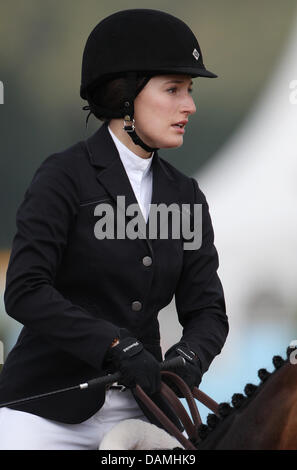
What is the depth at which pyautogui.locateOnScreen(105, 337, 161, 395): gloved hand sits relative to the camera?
68.7 inches

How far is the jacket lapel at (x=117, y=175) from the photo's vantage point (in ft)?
6.50

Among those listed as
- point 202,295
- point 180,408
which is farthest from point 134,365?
point 202,295

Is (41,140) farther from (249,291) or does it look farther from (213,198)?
(249,291)

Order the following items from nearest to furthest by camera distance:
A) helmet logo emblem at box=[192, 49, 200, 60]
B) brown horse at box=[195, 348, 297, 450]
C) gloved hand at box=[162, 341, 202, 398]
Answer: brown horse at box=[195, 348, 297, 450] → gloved hand at box=[162, 341, 202, 398] → helmet logo emblem at box=[192, 49, 200, 60]

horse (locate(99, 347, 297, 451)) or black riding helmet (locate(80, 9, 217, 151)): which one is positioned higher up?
black riding helmet (locate(80, 9, 217, 151))

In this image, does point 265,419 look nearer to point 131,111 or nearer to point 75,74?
point 131,111

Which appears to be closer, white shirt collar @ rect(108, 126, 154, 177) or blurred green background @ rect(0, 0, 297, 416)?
white shirt collar @ rect(108, 126, 154, 177)

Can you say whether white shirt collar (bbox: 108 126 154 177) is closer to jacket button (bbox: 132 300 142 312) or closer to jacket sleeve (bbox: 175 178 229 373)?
jacket sleeve (bbox: 175 178 229 373)

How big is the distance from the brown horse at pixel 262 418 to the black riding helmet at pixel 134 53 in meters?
0.67

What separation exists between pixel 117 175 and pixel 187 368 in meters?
0.46

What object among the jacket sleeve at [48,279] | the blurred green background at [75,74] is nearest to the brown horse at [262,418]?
the jacket sleeve at [48,279]

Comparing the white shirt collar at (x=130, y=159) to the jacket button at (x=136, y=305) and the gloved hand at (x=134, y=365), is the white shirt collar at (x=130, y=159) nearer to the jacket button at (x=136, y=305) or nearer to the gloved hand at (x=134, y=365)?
the jacket button at (x=136, y=305)

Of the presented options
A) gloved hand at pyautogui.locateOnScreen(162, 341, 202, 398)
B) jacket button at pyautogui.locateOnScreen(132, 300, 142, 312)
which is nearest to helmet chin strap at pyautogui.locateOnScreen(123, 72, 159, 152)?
jacket button at pyautogui.locateOnScreen(132, 300, 142, 312)

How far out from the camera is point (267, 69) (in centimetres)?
349
